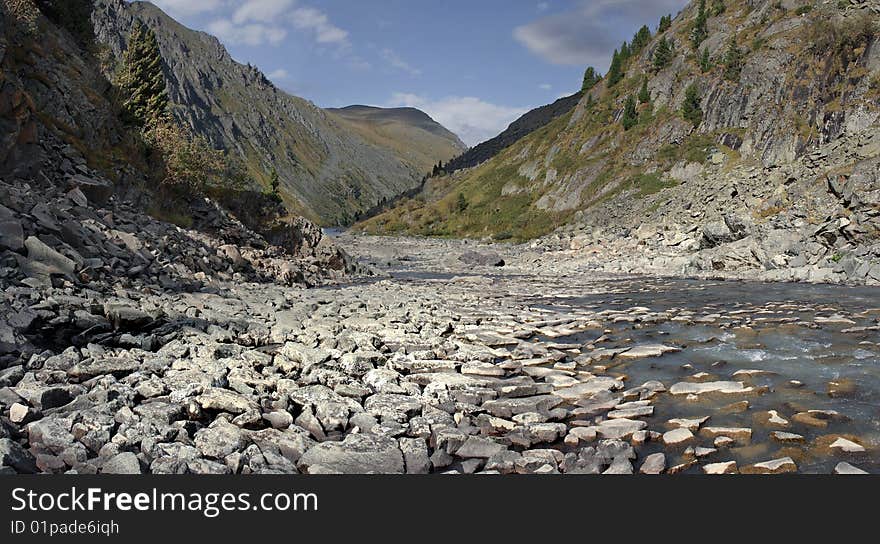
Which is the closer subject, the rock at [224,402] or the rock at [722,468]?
the rock at [722,468]

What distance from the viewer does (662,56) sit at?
8862 centimetres

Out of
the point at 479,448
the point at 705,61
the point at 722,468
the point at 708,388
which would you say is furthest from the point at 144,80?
the point at 705,61

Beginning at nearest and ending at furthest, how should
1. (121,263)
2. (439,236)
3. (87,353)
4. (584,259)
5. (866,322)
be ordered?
(87,353), (866,322), (121,263), (584,259), (439,236)

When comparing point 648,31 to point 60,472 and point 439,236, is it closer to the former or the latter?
point 439,236

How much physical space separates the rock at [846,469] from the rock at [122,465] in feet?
28.8

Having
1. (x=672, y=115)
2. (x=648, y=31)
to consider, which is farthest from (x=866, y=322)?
(x=648, y=31)

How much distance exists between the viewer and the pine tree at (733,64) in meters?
70.0

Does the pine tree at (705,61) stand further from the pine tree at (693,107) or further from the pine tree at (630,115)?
the pine tree at (630,115)

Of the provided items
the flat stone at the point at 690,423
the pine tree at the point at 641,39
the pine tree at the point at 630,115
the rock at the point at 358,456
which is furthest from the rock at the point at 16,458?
the pine tree at the point at 641,39

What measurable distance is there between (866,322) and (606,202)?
188ft

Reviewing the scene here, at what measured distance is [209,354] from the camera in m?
11.9

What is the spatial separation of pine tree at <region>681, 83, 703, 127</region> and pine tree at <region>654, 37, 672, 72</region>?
14.5 meters

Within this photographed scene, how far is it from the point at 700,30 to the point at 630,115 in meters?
17.5

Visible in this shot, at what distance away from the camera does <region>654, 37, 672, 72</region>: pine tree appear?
289 feet
